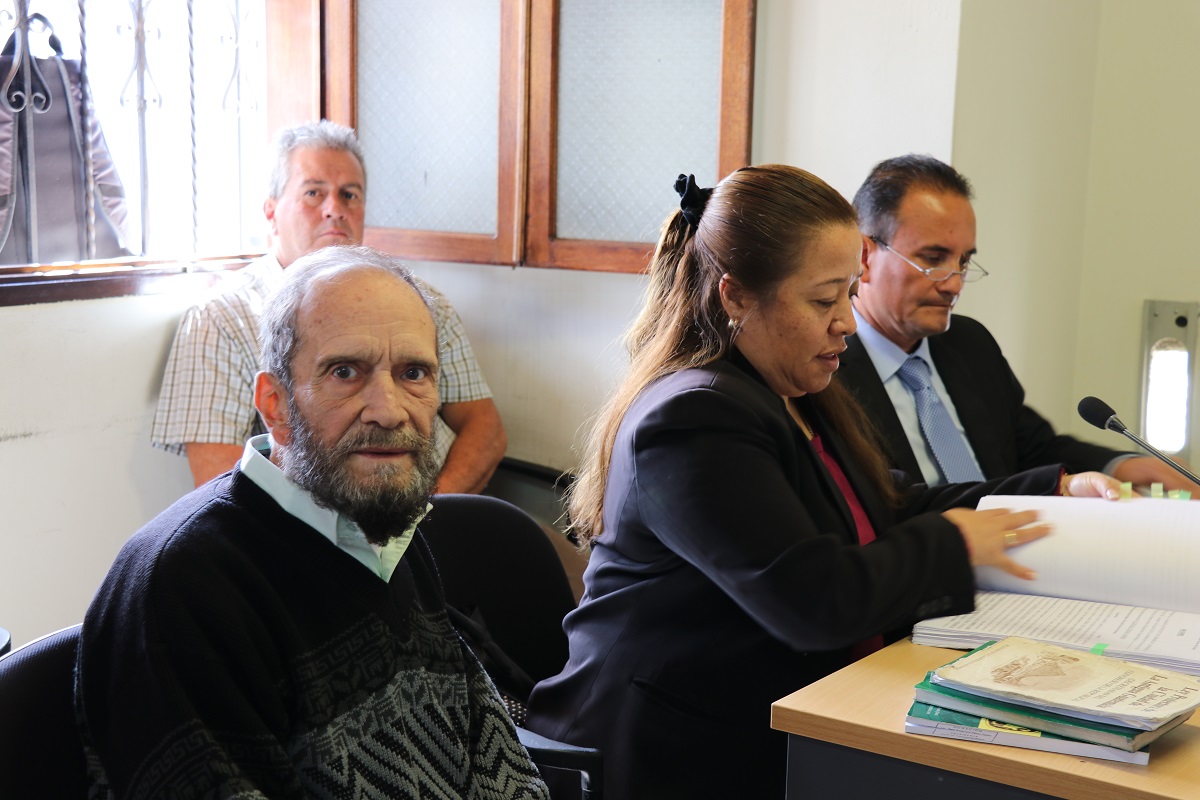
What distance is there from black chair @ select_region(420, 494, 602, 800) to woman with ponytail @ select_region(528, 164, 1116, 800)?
149 mm

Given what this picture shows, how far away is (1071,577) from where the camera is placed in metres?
1.59

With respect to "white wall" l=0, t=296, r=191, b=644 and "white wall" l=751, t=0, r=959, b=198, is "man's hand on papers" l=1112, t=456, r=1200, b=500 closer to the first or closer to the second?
"white wall" l=751, t=0, r=959, b=198

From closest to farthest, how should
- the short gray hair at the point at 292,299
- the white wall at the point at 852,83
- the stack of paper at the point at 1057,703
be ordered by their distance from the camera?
the stack of paper at the point at 1057,703, the short gray hair at the point at 292,299, the white wall at the point at 852,83

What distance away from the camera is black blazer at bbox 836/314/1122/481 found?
2.20 metres

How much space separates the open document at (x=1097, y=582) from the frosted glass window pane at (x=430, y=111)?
5.88ft

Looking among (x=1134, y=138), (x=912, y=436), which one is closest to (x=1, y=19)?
(x=912, y=436)

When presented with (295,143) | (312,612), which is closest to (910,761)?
(312,612)

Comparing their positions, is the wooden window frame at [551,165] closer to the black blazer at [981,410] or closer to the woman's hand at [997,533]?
the black blazer at [981,410]

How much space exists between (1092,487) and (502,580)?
3.07 feet

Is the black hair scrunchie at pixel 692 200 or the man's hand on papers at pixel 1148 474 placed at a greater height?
the black hair scrunchie at pixel 692 200

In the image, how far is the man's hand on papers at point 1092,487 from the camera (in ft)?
5.97

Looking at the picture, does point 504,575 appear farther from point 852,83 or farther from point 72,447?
point 852,83

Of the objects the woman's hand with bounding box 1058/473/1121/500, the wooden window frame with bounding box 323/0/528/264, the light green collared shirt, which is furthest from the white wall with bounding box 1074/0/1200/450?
the light green collared shirt

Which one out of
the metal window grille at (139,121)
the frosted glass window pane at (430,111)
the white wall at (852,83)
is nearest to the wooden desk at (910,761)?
the white wall at (852,83)
